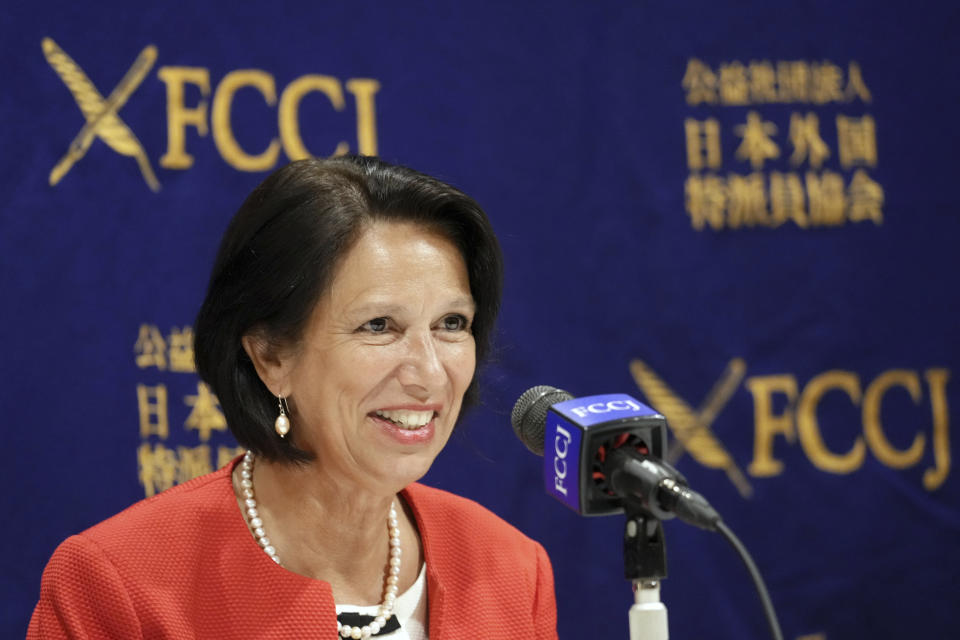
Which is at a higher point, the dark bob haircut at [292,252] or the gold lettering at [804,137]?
the gold lettering at [804,137]

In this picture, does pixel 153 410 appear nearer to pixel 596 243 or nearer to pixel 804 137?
pixel 596 243

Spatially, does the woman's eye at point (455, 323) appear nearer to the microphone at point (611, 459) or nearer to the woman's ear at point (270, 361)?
the woman's ear at point (270, 361)

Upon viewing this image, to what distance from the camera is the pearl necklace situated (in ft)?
5.07

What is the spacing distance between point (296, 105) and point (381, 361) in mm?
1064

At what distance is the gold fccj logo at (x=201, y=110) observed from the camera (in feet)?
7.31

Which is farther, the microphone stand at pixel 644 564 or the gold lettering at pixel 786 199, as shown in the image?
the gold lettering at pixel 786 199

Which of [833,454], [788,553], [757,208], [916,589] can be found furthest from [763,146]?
[916,589]

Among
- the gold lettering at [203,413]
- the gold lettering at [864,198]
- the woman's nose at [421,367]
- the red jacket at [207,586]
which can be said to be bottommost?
the red jacket at [207,586]

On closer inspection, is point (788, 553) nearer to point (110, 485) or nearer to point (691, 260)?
point (691, 260)

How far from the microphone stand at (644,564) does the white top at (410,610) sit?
582 mm

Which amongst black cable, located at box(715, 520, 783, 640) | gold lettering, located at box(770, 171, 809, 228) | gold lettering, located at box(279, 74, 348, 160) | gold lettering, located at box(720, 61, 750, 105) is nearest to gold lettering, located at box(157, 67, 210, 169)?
gold lettering, located at box(279, 74, 348, 160)

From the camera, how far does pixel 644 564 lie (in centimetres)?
109

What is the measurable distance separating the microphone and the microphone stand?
23 mm

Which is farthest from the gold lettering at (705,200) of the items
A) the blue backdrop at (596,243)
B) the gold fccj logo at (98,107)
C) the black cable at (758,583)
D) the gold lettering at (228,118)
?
the black cable at (758,583)
